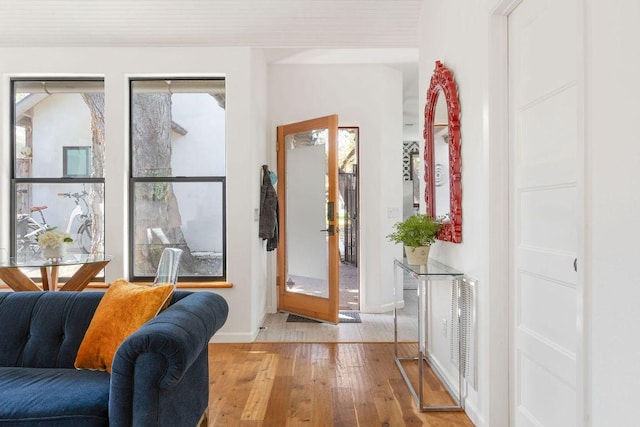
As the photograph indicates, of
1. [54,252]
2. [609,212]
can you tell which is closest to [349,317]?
[54,252]

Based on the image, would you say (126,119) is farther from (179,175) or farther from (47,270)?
(47,270)

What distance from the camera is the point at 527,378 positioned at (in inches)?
73.0

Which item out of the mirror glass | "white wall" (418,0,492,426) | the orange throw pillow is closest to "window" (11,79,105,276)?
the orange throw pillow

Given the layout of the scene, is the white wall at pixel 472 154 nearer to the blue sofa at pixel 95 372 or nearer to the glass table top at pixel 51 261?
the blue sofa at pixel 95 372

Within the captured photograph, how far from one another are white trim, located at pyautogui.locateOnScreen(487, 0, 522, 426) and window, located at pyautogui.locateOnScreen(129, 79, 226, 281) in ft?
8.09

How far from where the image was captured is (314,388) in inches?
104

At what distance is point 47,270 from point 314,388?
216 centimetres

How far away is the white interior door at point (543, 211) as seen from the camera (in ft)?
5.01

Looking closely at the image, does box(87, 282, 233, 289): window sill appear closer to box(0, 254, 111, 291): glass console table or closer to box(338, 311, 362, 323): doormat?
box(0, 254, 111, 291): glass console table

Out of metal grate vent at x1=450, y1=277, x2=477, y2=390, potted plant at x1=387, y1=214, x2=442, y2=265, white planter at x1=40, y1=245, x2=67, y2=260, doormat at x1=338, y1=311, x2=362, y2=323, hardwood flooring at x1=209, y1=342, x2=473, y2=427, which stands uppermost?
potted plant at x1=387, y1=214, x2=442, y2=265

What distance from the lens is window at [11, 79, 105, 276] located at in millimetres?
3711

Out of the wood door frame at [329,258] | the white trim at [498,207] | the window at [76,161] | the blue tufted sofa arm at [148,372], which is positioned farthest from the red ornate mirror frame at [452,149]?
the window at [76,161]

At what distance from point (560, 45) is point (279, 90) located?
3.42 meters

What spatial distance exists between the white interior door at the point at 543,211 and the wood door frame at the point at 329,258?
2.27m
